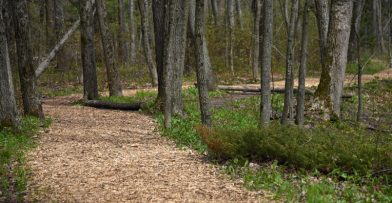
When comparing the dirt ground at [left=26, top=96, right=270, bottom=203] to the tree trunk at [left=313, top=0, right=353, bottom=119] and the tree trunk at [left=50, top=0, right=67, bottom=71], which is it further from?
the tree trunk at [left=50, top=0, right=67, bottom=71]

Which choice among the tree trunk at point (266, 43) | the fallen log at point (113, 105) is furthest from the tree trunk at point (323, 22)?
the fallen log at point (113, 105)

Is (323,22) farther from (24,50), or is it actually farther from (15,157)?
(15,157)

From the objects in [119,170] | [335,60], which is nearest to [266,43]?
[335,60]

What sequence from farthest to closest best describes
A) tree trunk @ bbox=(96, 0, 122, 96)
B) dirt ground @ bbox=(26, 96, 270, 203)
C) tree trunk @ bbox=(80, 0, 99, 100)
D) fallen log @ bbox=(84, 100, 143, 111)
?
tree trunk @ bbox=(96, 0, 122, 96), tree trunk @ bbox=(80, 0, 99, 100), fallen log @ bbox=(84, 100, 143, 111), dirt ground @ bbox=(26, 96, 270, 203)

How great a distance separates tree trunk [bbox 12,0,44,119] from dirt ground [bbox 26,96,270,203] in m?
1.02

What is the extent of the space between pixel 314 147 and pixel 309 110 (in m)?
6.70

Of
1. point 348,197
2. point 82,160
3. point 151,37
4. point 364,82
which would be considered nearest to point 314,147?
point 348,197

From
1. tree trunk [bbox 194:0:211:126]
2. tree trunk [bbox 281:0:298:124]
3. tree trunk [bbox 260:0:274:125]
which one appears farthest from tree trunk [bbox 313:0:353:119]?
tree trunk [bbox 194:0:211:126]

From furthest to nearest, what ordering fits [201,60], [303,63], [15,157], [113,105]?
[113,105] < [303,63] < [201,60] < [15,157]

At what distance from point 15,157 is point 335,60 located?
29.8 ft

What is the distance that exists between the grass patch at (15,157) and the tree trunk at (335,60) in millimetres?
7865

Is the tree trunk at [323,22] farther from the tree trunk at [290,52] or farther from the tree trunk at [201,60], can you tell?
the tree trunk at [201,60]

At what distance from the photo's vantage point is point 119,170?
860 centimetres

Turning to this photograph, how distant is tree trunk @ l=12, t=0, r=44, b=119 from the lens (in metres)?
11.8
